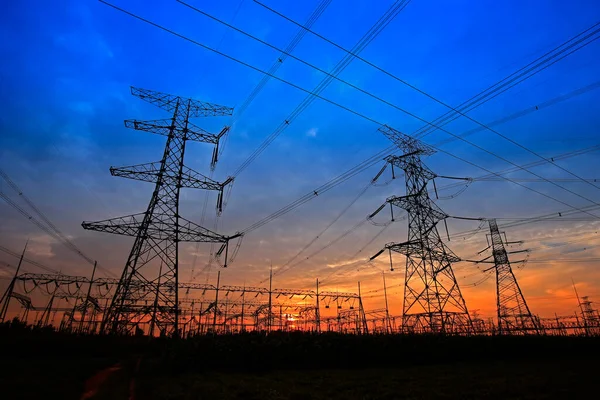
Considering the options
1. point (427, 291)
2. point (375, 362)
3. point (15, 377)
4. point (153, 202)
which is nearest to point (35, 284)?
point (153, 202)

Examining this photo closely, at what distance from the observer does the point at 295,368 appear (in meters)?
16.5

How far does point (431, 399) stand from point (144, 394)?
31.2 ft

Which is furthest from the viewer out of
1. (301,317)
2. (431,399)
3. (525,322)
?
(301,317)

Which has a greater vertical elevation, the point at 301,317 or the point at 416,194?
the point at 416,194

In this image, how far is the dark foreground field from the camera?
34.3 ft

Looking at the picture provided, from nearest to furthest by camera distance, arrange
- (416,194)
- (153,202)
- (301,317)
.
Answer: (153,202), (416,194), (301,317)

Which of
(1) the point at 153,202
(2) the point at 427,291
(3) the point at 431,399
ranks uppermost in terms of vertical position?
(1) the point at 153,202

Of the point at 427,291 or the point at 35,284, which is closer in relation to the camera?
the point at 427,291

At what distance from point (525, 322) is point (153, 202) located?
140 ft

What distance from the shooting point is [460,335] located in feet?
67.9

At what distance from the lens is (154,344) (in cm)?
1819

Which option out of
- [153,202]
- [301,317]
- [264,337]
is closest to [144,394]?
[264,337]

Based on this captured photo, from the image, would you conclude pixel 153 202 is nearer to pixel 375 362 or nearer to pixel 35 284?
pixel 375 362

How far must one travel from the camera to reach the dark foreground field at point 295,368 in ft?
34.3
